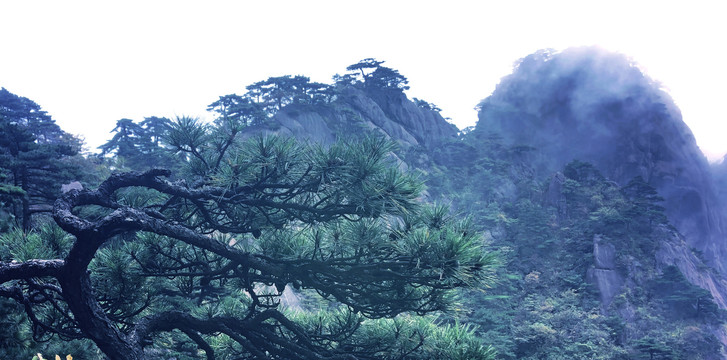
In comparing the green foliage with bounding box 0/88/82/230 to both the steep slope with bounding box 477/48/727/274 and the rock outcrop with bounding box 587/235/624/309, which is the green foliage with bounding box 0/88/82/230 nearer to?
the rock outcrop with bounding box 587/235/624/309

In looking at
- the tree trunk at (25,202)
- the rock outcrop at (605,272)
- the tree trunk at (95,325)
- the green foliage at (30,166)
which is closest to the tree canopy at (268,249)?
Result: the tree trunk at (95,325)

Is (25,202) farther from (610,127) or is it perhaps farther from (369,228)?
(610,127)

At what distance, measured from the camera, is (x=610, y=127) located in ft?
112

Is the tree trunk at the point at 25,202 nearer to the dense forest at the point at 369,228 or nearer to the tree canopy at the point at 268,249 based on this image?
the dense forest at the point at 369,228

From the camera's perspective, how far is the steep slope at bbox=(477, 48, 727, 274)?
3195cm

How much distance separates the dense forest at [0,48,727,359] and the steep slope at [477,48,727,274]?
153 mm

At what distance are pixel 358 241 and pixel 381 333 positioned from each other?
0.93 meters

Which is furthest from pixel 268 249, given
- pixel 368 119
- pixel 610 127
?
pixel 610 127

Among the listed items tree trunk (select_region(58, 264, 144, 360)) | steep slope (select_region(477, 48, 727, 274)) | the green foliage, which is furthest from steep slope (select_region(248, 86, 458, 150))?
tree trunk (select_region(58, 264, 144, 360))

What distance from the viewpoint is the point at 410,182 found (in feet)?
8.57

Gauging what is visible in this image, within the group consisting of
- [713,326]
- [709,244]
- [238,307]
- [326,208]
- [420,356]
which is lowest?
[420,356]

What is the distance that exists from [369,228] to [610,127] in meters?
36.7

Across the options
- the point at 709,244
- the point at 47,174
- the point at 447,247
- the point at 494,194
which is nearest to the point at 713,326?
the point at 494,194

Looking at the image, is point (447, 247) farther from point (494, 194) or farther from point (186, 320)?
point (494, 194)
